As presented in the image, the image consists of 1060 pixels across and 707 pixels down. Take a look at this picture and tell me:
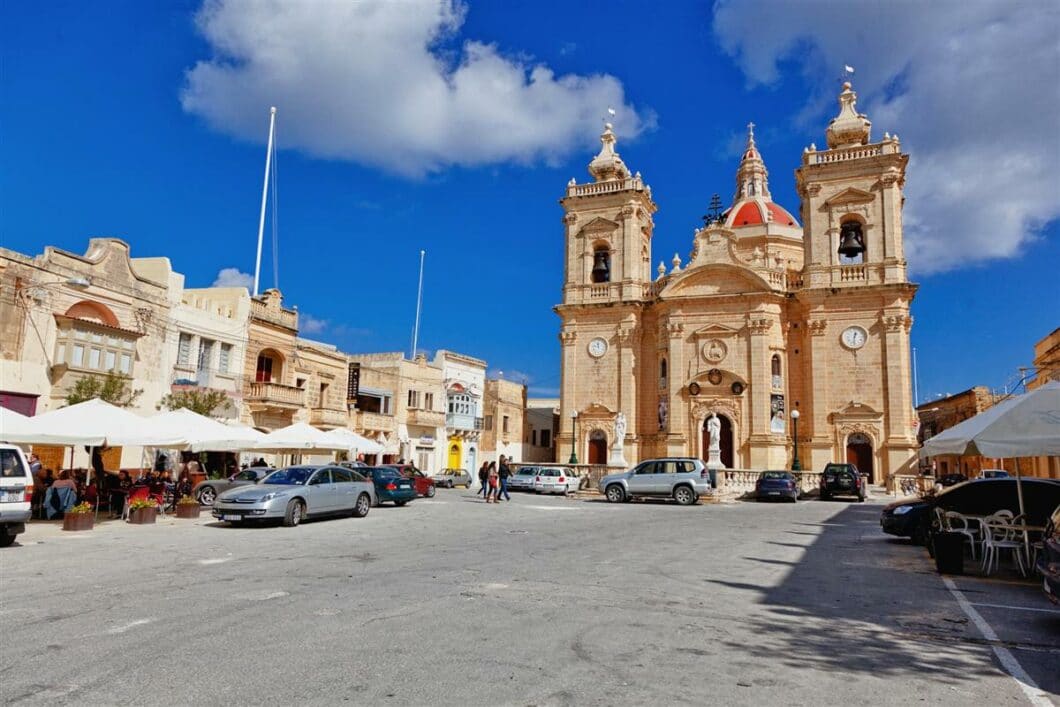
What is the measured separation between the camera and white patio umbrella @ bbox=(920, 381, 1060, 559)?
33.6ft

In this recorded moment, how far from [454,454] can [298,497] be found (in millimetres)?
36207

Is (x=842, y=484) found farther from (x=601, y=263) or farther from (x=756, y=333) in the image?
(x=601, y=263)

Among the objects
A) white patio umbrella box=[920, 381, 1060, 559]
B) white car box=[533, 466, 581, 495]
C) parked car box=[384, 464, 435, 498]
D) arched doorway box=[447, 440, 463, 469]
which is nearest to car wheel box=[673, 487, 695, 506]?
white car box=[533, 466, 581, 495]

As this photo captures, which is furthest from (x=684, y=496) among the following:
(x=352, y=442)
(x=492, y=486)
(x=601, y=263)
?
(x=601, y=263)

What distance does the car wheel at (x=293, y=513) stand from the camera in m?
15.8

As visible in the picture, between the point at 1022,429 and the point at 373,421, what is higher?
the point at 373,421

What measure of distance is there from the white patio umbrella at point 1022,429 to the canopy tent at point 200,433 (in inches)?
642

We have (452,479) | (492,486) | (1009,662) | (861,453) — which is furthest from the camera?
(452,479)

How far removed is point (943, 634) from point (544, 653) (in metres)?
3.87

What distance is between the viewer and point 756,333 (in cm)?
4053

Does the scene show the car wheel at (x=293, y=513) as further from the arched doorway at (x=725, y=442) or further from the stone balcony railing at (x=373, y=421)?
the arched doorway at (x=725, y=442)

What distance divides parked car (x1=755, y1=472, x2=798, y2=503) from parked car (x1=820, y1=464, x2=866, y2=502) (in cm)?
192

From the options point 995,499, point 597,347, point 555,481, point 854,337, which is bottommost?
point 555,481

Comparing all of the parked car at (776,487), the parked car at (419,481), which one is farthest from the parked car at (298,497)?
the parked car at (776,487)
